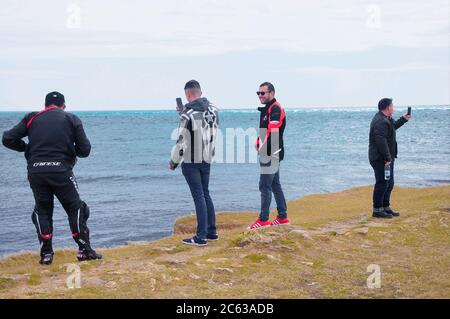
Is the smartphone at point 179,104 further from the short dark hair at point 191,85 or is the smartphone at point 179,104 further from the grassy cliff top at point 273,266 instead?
the grassy cliff top at point 273,266

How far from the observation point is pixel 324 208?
20.8m

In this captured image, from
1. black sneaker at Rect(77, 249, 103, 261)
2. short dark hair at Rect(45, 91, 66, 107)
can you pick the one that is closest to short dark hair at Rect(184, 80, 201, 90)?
short dark hair at Rect(45, 91, 66, 107)

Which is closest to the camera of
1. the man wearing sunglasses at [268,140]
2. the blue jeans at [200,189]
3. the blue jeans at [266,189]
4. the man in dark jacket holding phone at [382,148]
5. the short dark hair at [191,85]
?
the short dark hair at [191,85]

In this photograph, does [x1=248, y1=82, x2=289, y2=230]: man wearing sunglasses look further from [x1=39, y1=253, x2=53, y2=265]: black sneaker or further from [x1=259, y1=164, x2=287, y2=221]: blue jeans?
[x1=39, y1=253, x2=53, y2=265]: black sneaker

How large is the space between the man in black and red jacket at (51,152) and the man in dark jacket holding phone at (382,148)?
6873 mm

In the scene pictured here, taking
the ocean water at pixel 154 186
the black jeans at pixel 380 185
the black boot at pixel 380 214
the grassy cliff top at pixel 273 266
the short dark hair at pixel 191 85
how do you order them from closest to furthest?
1. the grassy cliff top at pixel 273 266
2. the short dark hair at pixel 191 85
3. the black jeans at pixel 380 185
4. the black boot at pixel 380 214
5. the ocean water at pixel 154 186

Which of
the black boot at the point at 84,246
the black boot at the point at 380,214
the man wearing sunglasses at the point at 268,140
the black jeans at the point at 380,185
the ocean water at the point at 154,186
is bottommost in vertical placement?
→ the ocean water at the point at 154,186

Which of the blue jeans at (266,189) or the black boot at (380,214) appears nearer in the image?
the blue jeans at (266,189)

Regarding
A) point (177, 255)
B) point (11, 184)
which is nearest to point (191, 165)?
point (177, 255)

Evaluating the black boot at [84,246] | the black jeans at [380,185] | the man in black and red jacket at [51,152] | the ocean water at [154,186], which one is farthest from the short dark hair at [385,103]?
the ocean water at [154,186]

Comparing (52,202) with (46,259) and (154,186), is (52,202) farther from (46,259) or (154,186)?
(154,186)

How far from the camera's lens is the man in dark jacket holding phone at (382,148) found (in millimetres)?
13195
